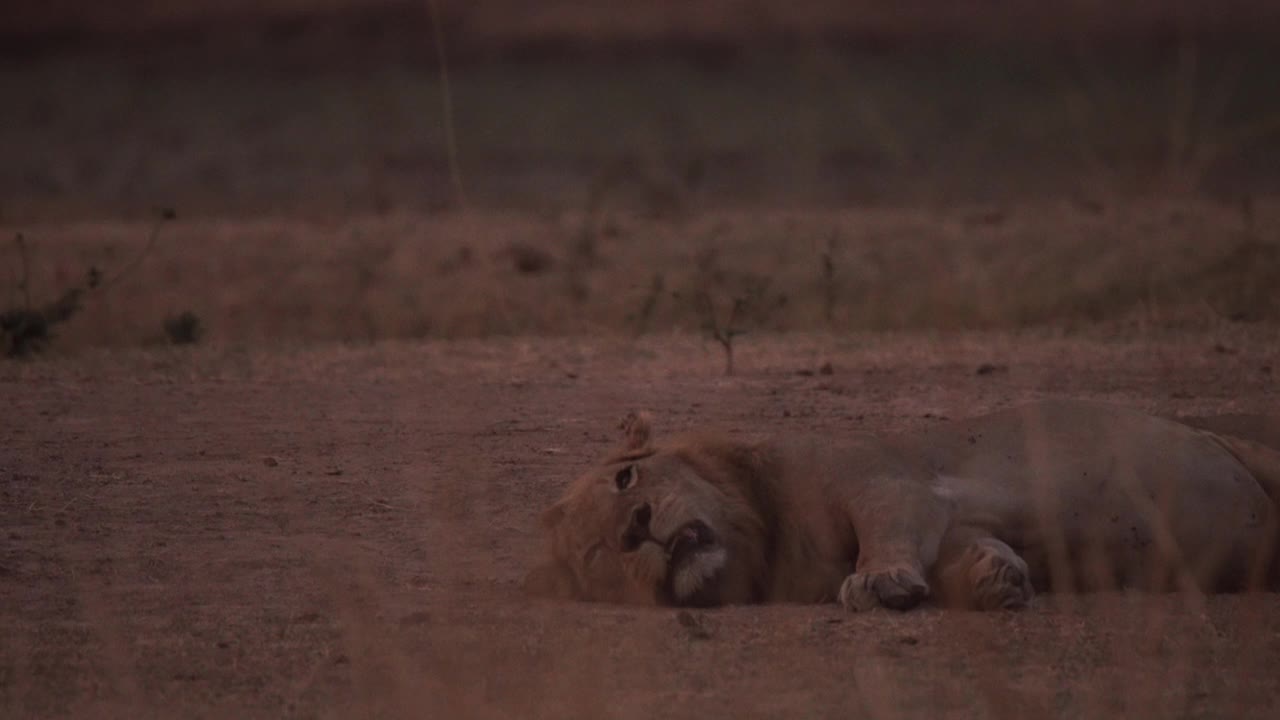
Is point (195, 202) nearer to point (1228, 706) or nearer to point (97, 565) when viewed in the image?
point (97, 565)

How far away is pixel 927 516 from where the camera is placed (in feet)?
17.8

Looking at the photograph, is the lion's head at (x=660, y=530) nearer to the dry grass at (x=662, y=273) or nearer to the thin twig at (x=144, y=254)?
the dry grass at (x=662, y=273)

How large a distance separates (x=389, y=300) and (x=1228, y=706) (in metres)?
12.6

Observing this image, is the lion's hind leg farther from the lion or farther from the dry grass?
the dry grass

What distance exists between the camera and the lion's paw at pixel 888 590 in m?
5.23

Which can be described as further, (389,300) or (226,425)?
(389,300)

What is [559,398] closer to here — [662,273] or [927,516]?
[927,516]

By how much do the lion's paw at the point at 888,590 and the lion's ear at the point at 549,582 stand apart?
84 cm

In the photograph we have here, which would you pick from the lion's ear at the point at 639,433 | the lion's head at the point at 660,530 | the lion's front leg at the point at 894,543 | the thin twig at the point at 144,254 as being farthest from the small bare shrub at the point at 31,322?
the lion's front leg at the point at 894,543

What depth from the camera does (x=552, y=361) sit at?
10.8m

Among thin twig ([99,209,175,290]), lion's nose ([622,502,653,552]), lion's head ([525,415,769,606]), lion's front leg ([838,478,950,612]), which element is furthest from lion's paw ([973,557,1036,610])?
thin twig ([99,209,175,290])

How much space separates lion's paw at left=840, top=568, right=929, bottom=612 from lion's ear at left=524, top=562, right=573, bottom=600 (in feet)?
2.75

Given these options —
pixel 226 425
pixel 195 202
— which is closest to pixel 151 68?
pixel 195 202

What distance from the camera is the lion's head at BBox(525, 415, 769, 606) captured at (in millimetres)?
5293
